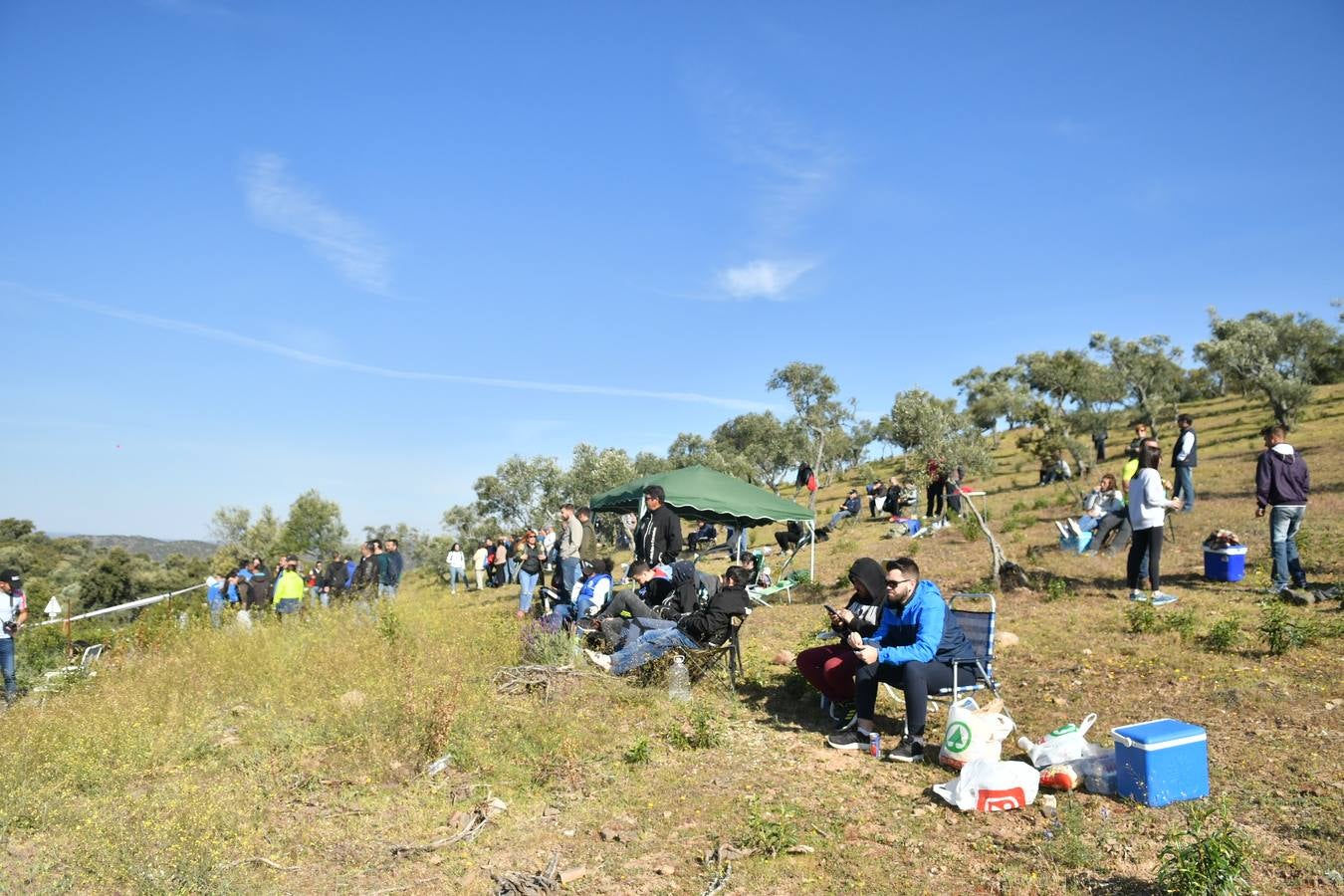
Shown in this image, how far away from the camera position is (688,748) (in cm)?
600

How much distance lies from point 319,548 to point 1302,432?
172ft

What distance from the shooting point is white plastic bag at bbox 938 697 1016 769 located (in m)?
5.20

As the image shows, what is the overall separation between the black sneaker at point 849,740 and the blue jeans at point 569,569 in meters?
4.94

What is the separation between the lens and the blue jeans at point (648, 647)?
7.33 meters

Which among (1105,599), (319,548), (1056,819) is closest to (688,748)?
(1056,819)

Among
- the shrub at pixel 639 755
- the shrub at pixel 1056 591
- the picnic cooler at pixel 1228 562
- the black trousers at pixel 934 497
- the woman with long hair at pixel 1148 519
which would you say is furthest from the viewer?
the black trousers at pixel 934 497

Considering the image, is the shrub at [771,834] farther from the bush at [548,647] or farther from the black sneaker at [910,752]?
the bush at [548,647]

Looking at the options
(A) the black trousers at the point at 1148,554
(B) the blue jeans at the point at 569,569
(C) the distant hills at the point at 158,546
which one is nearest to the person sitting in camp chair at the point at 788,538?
(B) the blue jeans at the point at 569,569

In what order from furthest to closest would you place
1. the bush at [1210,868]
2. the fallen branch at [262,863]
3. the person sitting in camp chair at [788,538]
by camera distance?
the person sitting in camp chair at [788,538] → the fallen branch at [262,863] → the bush at [1210,868]

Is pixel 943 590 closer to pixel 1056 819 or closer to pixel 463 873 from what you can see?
pixel 1056 819

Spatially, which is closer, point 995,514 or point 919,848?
point 919,848

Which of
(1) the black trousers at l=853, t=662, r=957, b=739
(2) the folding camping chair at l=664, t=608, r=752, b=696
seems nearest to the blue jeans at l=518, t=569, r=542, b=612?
(2) the folding camping chair at l=664, t=608, r=752, b=696

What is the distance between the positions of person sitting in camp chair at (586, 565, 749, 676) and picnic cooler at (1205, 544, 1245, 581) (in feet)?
19.0

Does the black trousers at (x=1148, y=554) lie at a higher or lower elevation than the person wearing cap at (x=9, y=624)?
higher
